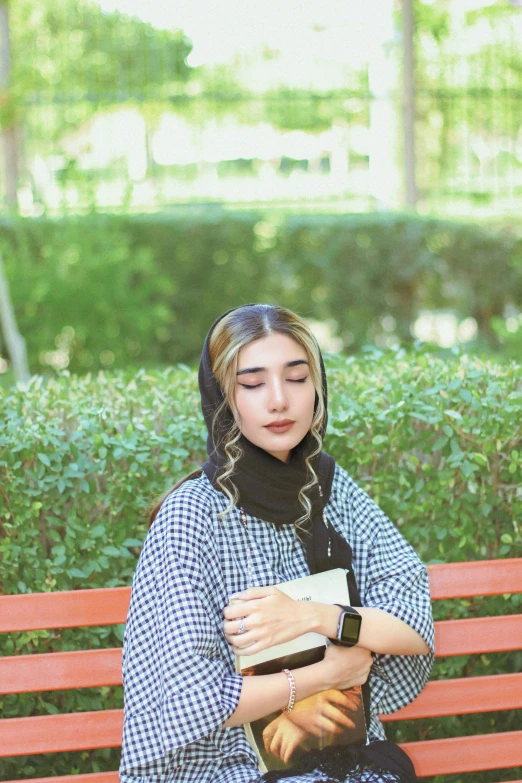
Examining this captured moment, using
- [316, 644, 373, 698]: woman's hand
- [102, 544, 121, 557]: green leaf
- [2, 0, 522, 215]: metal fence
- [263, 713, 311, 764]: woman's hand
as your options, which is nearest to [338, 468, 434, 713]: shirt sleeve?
[316, 644, 373, 698]: woman's hand

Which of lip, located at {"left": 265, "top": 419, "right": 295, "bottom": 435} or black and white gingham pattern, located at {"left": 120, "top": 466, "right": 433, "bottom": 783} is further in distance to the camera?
lip, located at {"left": 265, "top": 419, "right": 295, "bottom": 435}

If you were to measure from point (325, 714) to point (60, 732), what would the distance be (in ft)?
2.21

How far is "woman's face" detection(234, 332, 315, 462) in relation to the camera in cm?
223

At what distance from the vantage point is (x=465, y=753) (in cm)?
259

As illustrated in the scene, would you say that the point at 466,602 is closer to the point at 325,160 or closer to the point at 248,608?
the point at 248,608

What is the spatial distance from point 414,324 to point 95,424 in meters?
7.45

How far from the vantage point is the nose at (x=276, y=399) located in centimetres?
222

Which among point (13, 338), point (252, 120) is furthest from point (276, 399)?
point (252, 120)

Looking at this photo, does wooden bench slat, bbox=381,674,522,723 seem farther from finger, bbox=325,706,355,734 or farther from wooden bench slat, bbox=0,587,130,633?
wooden bench slat, bbox=0,587,130,633

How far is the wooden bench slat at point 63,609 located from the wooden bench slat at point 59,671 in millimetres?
74

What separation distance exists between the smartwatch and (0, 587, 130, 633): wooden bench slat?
0.58 meters

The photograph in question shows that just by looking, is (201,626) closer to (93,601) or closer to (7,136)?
(93,601)

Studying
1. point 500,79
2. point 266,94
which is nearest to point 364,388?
point 266,94

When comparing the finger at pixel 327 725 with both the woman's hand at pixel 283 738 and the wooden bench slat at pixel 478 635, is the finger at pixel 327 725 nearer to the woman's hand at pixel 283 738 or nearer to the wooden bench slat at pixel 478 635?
the woman's hand at pixel 283 738
